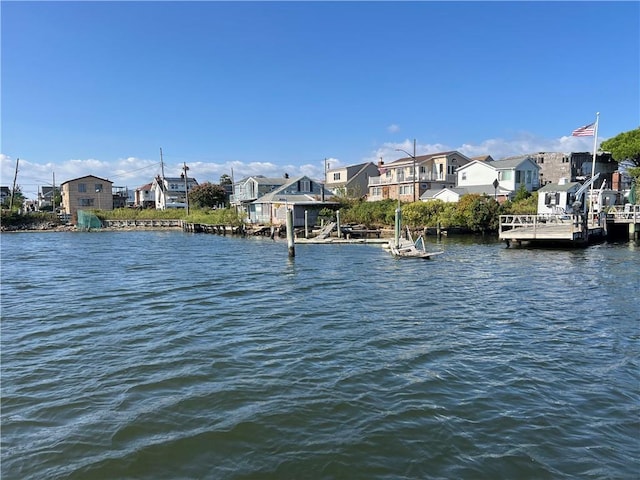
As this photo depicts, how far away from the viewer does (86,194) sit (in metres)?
83.2

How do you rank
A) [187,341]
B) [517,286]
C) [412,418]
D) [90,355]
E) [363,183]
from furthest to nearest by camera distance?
1. [363,183]
2. [517,286]
3. [187,341]
4. [90,355]
5. [412,418]

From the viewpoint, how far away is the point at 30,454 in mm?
6113

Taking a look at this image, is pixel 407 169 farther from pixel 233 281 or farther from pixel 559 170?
pixel 233 281

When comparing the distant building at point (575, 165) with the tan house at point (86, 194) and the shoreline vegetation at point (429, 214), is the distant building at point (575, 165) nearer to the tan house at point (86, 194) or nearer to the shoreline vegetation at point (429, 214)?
the shoreline vegetation at point (429, 214)

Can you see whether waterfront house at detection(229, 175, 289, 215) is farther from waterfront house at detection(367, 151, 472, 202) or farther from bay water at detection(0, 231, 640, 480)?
bay water at detection(0, 231, 640, 480)

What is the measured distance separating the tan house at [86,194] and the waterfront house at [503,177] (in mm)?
63148

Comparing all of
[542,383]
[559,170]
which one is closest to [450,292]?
[542,383]

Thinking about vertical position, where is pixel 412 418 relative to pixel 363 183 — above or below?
below

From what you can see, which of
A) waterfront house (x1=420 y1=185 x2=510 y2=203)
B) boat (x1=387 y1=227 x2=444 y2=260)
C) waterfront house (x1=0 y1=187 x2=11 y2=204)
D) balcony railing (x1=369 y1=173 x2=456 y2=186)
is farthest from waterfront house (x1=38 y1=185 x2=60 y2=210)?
boat (x1=387 y1=227 x2=444 y2=260)

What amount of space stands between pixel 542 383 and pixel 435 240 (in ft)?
113

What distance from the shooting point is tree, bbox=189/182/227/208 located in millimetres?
81938

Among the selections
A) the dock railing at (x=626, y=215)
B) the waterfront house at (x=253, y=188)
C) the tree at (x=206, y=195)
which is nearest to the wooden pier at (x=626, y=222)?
the dock railing at (x=626, y=215)

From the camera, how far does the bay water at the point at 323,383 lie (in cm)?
A: 598

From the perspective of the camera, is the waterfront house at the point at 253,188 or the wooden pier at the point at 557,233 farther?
the waterfront house at the point at 253,188
